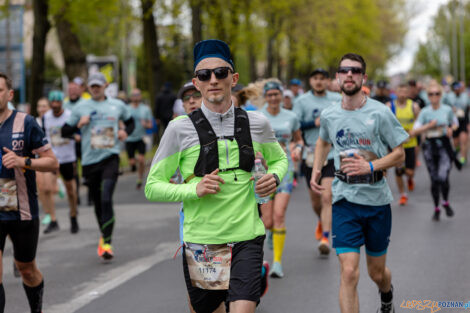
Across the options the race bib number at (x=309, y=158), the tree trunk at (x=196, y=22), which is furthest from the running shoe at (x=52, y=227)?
the tree trunk at (x=196, y=22)

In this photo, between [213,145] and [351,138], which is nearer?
[213,145]

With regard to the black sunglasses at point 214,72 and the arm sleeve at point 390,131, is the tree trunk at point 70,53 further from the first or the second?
the black sunglasses at point 214,72

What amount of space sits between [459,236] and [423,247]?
0.93 metres

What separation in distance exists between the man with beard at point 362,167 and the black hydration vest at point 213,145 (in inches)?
52.5

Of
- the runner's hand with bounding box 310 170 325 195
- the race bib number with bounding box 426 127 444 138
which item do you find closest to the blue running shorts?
the runner's hand with bounding box 310 170 325 195

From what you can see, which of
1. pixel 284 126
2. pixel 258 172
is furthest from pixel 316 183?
pixel 284 126

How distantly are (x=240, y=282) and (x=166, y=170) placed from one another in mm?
754

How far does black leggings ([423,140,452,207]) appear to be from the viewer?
11.3 meters

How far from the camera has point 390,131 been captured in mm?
5453

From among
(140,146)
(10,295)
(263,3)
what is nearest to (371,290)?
(10,295)

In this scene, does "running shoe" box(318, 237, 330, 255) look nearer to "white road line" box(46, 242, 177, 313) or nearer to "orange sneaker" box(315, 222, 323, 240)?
"orange sneaker" box(315, 222, 323, 240)

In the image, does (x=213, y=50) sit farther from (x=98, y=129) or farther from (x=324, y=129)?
(x=98, y=129)

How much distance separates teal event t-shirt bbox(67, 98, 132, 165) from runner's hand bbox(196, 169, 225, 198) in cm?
553

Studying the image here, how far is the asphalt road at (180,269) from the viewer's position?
6.67 meters
